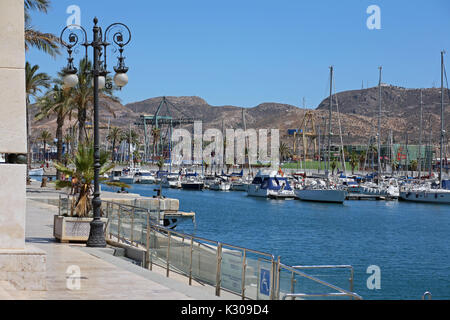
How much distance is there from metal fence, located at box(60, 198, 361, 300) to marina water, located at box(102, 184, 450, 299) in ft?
6.26

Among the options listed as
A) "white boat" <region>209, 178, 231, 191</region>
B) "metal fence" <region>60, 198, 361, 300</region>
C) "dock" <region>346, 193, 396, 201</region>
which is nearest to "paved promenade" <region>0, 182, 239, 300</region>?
"metal fence" <region>60, 198, 361, 300</region>

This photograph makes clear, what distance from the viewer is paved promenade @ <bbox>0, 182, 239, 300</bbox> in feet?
35.6

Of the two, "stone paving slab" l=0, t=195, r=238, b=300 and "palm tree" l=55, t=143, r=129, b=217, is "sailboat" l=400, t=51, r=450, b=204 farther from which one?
"stone paving slab" l=0, t=195, r=238, b=300

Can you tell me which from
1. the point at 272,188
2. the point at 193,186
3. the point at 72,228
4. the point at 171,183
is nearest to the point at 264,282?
the point at 72,228

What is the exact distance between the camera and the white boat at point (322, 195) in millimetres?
78325

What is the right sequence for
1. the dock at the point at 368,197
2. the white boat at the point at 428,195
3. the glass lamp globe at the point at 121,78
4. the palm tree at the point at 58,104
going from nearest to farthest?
the glass lamp globe at the point at 121,78 → the palm tree at the point at 58,104 → the white boat at the point at 428,195 → the dock at the point at 368,197

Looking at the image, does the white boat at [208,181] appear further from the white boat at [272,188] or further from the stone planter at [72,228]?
the stone planter at [72,228]

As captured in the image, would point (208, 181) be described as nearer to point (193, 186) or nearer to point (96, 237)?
point (193, 186)

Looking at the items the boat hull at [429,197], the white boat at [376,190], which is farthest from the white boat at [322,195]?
the white boat at [376,190]

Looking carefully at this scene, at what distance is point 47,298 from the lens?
1033 centimetres

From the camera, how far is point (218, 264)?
12.9m

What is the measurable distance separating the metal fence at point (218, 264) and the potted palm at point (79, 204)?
808mm
